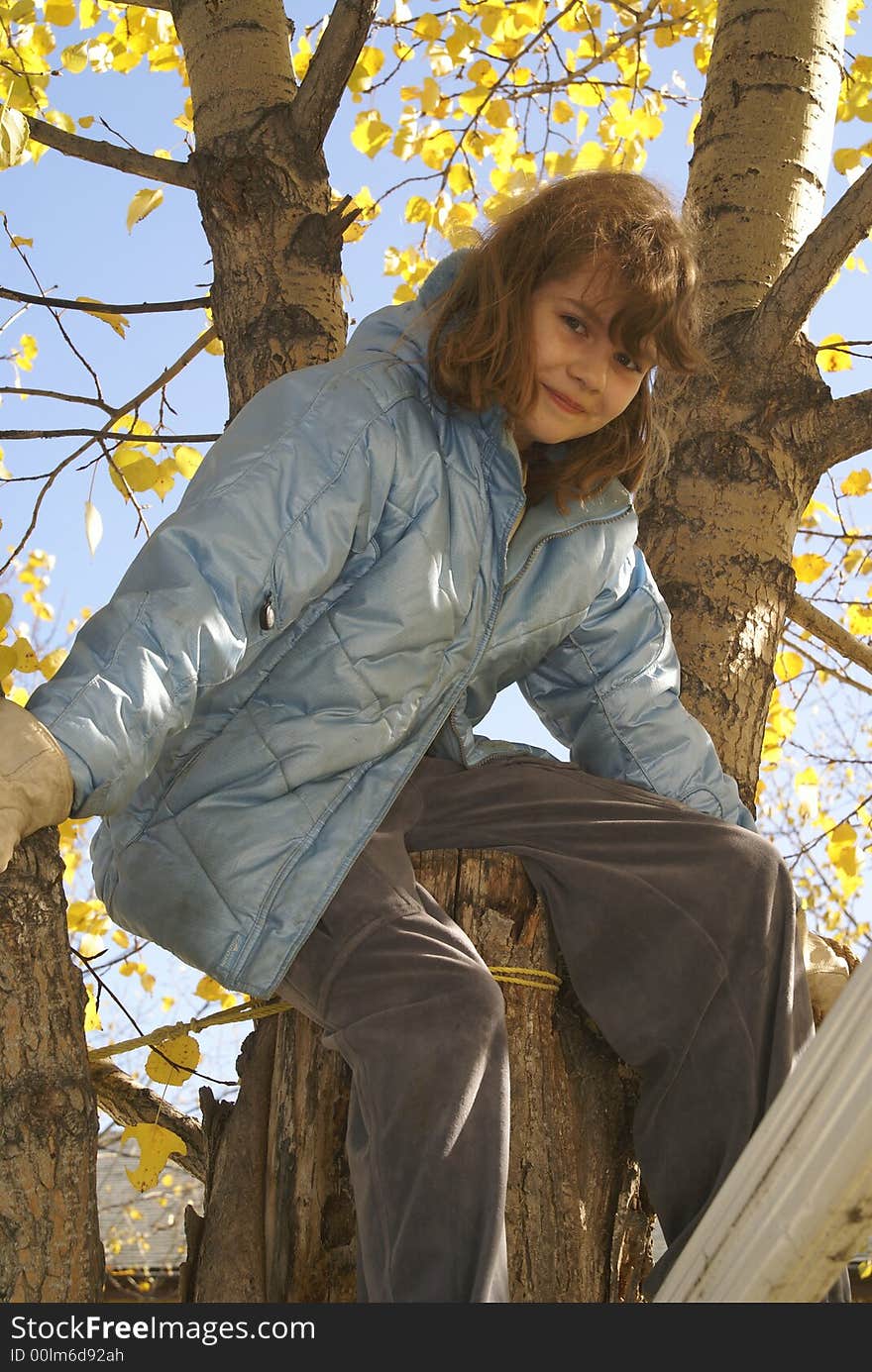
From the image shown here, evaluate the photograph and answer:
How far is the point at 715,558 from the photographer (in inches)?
103

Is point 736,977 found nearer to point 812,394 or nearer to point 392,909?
point 392,909

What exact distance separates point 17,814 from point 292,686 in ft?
1.91

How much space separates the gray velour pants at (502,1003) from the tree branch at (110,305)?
1.22m

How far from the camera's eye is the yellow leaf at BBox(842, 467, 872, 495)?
484 centimetres

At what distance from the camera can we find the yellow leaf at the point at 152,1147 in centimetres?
229

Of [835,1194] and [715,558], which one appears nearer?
[835,1194]

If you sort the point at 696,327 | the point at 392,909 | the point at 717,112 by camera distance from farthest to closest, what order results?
the point at 717,112
the point at 696,327
the point at 392,909

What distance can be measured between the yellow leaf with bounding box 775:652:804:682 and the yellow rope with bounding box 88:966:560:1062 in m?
2.70

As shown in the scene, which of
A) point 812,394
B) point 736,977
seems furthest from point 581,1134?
point 812,394

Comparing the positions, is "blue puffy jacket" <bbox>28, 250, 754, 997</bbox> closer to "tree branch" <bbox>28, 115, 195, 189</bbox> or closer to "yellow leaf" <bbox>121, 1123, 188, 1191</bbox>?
"yellow leaf" <bbox>121, 1123, 188, 1191</bbox>

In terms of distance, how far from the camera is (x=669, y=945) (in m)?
1.93

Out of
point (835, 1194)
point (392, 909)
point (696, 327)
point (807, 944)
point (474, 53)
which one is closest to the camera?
point (835, 1194)

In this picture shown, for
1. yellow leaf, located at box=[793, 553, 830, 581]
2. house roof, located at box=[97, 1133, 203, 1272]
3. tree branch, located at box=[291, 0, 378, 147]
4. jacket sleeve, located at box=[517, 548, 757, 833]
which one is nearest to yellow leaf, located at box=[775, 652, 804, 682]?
yellow leaf, located at box=[793, 553, 830, 581]

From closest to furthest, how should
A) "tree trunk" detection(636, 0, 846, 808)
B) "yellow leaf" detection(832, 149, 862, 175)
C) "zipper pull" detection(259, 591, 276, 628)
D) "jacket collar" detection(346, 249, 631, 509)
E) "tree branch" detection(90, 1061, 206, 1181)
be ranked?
"zipper pull" detection(259, 591, 276, 628), "jacket collar" detection(346, 249, 631, 509), "tree branch" detection(90, 1061, 206, 1181), "tree trunk" detection(636, 0, 846, 808), "yellow leaf" detection(832, 149, 862, 175)
